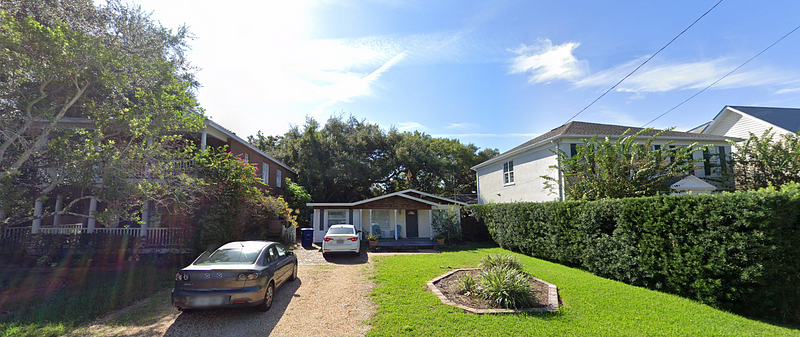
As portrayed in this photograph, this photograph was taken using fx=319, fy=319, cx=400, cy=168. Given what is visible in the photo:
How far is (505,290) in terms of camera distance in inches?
246

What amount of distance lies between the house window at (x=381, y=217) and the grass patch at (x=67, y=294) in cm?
1128

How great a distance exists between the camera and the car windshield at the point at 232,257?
6.23 m

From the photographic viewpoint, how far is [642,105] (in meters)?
13.8

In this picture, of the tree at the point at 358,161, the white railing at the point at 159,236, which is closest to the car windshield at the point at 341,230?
the white railing at the point at 159,236

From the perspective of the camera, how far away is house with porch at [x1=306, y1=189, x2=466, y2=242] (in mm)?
18297

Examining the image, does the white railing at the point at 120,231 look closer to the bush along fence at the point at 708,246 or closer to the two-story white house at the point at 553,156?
the bush along fence at the point at 708,246

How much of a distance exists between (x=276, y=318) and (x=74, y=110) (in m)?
10.8

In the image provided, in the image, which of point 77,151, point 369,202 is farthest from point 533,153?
point 77,151

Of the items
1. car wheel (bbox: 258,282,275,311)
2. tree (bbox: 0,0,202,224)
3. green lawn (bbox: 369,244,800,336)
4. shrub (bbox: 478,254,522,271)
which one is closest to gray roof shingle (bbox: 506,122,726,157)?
shrub (bbox: 478,254,522,271)

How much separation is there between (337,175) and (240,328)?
2125cm

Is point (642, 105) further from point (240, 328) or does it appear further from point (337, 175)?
point (337, 175)

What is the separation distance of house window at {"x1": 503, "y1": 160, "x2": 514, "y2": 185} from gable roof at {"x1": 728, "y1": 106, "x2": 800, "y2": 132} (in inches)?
593

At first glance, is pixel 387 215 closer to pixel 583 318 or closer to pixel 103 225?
pixel 103 225

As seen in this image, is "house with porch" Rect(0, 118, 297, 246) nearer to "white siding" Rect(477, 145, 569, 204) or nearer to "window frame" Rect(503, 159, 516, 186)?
"white siding" Rect(477, 145, 569, 204)
